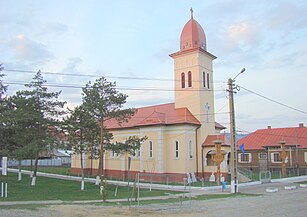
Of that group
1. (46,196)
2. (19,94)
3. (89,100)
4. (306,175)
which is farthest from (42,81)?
(306,175)

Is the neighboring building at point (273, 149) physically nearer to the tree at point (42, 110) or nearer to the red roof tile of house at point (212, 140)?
the red roof tile of house at point (212, 140)

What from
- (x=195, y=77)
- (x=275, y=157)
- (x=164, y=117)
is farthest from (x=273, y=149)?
(x=164, y=117)

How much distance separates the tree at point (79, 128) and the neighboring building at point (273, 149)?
Result: 3389cm

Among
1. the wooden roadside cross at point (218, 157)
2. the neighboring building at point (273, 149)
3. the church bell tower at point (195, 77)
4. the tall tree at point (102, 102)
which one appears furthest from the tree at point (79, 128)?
the neighboring building at point (273, 149)

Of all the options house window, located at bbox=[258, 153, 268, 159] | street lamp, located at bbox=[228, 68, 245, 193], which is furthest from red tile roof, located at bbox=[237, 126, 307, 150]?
street lamp, located at bbox=[228, 68, 245, 193]

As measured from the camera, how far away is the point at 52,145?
3206 centimetres

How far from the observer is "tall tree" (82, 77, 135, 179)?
33625mm

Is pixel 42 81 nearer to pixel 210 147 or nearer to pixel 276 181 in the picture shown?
pixel 210 147

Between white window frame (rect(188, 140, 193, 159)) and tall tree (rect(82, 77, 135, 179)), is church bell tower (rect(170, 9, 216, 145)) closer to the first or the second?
white window frame (rect(188, 140, 193, 159))

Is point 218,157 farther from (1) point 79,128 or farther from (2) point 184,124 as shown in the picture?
(1) point 79,128

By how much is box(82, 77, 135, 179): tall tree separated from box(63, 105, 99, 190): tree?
25.8 inches

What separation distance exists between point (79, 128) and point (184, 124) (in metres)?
12.2

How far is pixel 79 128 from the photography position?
1321 inches

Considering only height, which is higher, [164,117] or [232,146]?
[164,117]
